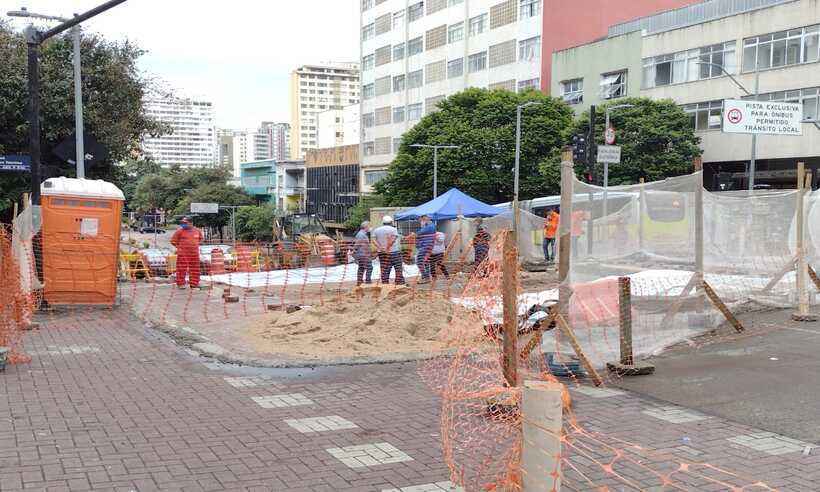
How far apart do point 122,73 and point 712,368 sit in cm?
1866

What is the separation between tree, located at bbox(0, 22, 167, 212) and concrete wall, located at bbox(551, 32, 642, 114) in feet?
107

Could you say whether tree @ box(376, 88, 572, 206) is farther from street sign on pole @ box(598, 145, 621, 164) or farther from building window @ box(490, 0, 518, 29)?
street sign on pole @ box(598, 145, 621, 164)

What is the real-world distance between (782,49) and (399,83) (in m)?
40.0

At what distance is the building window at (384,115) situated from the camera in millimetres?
71938

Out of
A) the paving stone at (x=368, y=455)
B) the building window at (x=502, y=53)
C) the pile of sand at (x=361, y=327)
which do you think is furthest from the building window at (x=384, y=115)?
the paving stone at (x=368, y=455)

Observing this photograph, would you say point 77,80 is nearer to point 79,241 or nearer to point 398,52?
point 79,241

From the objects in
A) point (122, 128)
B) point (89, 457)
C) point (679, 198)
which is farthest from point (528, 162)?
point (89, 457)

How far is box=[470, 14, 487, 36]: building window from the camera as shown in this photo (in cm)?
5916

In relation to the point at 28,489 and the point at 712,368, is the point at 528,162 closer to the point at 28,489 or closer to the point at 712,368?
the point at 712,368

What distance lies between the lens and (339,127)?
107938 mm

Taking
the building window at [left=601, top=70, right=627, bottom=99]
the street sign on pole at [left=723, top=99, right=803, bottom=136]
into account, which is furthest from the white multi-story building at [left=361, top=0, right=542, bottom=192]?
the street sign on pole at [left=723, top=99, right=803, bottom=136]

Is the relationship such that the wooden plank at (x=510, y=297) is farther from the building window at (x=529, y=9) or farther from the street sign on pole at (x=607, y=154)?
the building window at (x=529, y=9)

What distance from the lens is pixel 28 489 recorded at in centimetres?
437

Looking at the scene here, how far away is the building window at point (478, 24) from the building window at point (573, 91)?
12.6m
